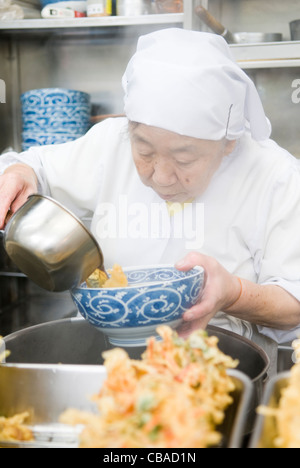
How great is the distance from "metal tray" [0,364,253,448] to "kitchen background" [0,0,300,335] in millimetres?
522

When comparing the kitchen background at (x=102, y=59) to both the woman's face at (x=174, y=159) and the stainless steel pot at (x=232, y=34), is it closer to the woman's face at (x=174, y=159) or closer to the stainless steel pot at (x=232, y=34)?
the stainless steel pot at (x=232, y=34)

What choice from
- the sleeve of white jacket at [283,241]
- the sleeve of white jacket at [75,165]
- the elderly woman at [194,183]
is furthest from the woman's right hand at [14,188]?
the sleeve of white jacket at [283,241]

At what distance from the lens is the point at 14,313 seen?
4.60ft

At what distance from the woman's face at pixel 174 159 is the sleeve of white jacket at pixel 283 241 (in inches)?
7.1

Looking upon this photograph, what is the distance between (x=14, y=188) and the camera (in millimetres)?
1027

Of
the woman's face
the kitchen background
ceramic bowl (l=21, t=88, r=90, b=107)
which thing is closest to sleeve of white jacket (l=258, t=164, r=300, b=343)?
the woman's face

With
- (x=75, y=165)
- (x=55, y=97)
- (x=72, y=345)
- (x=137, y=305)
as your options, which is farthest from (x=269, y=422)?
(x=55, y=97)

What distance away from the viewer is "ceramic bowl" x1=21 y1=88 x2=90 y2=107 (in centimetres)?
128

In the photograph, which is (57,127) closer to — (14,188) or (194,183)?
(14,188)

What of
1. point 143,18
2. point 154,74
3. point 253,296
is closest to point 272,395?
point 253,296

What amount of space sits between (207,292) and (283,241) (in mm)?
328

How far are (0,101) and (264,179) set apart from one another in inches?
26.6

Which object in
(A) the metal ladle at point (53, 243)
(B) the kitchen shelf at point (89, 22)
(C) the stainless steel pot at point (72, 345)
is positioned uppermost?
(B) the kitchen shelf at point (89, 22)

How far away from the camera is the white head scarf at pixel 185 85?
33.1 inches
